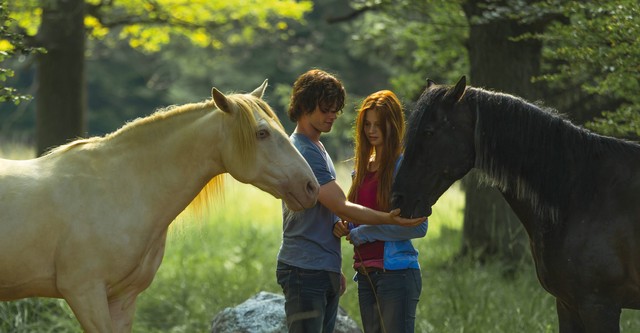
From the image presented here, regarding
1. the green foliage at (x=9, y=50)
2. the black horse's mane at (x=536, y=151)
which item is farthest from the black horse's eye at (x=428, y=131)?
the green foliage at (x=9, y=50)

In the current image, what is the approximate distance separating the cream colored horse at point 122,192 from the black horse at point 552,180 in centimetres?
66

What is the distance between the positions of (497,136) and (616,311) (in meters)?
1.06

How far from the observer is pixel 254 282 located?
823cm

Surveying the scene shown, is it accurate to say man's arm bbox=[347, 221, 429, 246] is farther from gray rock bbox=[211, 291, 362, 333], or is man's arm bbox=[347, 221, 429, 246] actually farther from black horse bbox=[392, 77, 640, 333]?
gray rock bbox=[211, 291, 362, 333]

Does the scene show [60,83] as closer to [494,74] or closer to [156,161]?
[494,74]

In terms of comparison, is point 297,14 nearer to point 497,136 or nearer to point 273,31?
point 273,31

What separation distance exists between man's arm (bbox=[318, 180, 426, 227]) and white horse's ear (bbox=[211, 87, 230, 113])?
0.62 metres

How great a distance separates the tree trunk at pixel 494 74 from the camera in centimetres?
894

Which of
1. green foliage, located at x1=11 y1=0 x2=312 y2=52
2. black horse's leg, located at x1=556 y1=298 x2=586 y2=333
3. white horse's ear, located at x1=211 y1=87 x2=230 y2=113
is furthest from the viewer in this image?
green foliage, located at x1=11 y1=0 x2=312 y2=52

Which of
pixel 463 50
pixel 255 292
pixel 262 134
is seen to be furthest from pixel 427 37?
pixel 262 134

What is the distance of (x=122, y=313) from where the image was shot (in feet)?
14.3

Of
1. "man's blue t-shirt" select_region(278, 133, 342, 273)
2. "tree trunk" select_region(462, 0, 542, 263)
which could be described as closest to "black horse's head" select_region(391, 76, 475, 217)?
"man's blue t-shirt" select_region(278, 133, 342, 273)

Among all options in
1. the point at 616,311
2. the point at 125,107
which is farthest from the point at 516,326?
the point at 125,107

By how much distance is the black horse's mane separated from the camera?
14.3 feet
